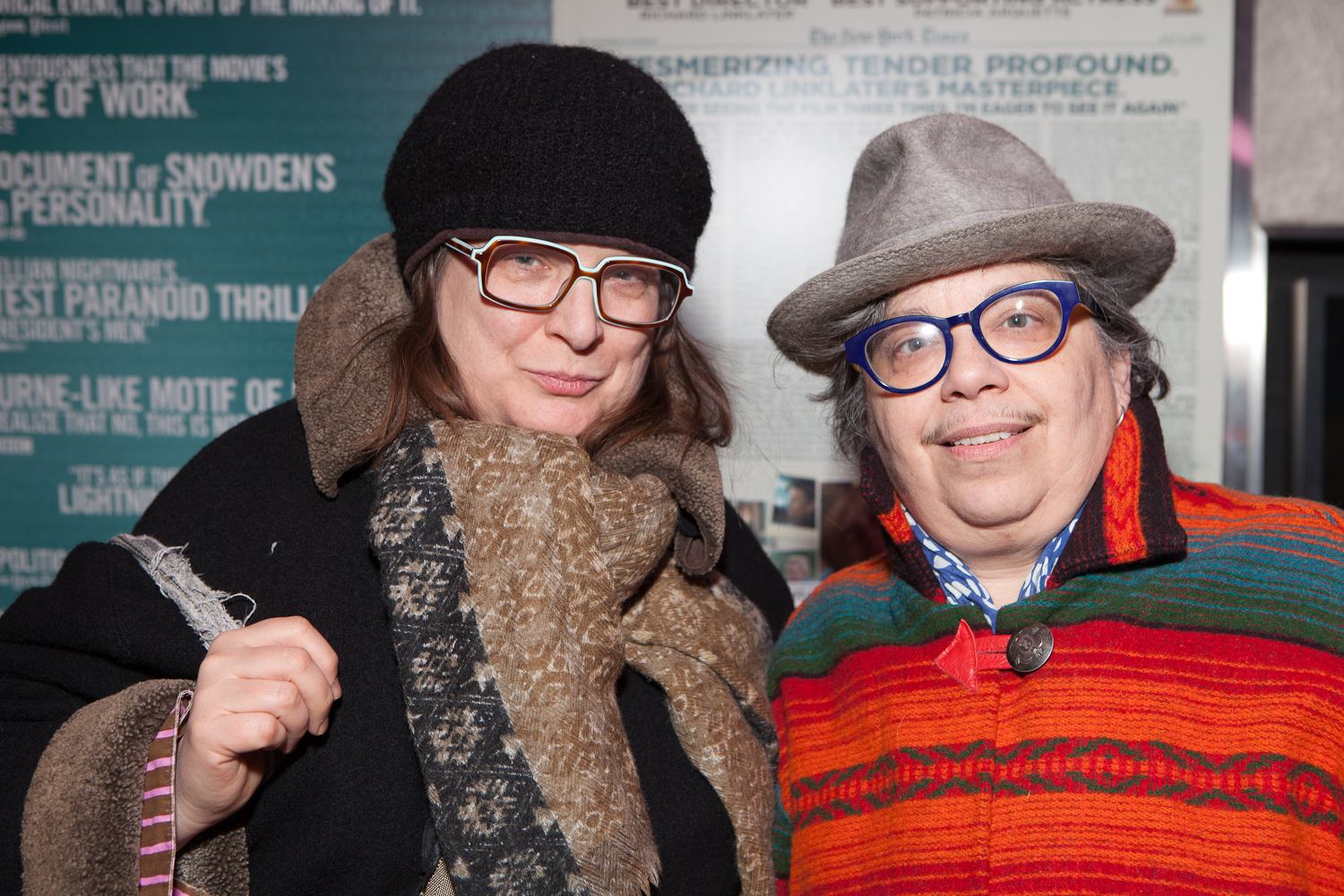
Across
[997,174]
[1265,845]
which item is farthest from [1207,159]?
[1265,845]

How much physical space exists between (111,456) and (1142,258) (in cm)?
270

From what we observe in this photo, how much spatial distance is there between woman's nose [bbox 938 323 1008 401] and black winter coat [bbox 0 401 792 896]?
0.76 metres

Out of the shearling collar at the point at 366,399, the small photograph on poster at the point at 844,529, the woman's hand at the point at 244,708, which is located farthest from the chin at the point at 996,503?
the small photograph on poster at the point at 844,529

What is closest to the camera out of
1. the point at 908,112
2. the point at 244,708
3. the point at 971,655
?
the point at 244,708

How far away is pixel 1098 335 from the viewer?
1.45 m

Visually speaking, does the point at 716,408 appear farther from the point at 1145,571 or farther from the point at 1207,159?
the point at 1207,159

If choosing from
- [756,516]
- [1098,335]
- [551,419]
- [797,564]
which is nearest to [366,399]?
[551,419]

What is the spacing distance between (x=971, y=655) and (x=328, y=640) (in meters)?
1.03

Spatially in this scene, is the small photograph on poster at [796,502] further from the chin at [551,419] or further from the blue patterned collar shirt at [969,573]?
the chin at [551,419]

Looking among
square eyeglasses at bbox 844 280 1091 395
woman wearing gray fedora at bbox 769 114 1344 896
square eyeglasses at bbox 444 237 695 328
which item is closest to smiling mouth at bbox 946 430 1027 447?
woman wearing gray fedora at bbox 769 114 1344 896

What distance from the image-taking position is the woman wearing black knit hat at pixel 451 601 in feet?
3.69

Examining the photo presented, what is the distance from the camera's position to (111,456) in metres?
2.54

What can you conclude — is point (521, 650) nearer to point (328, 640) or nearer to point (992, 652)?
point (328, 640)

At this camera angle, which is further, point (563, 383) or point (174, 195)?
point (174, 195)
